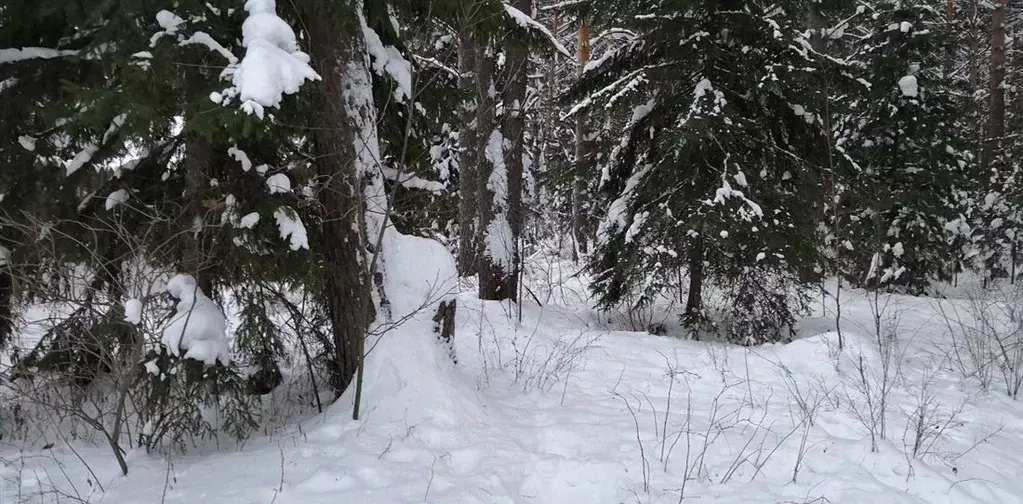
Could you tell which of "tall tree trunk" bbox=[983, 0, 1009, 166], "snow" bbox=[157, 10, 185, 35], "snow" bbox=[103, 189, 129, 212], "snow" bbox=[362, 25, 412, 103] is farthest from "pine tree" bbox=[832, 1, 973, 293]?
"snow" bbox=[103, 189, 129, 212]

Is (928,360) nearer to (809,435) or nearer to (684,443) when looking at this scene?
(809,435)

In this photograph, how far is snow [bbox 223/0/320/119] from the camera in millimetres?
2865

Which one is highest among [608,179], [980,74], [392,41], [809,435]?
[980,74]

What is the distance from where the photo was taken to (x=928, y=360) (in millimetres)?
6430

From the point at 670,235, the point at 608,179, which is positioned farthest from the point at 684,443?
the point at 608,179

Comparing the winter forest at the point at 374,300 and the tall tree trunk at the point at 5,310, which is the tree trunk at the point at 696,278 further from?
the tall tree trunk at the point at 5,310

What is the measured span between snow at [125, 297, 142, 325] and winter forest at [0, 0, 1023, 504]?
2 centimetres

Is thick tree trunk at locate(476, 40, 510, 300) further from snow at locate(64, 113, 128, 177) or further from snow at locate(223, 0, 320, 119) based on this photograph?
snow at locate(223, 0, 320, 119)

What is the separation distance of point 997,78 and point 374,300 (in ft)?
64.4

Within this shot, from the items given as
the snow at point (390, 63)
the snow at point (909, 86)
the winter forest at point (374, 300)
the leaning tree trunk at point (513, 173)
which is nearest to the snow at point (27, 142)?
the winter forest at point (374, 300)

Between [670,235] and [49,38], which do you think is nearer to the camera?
[49,38]

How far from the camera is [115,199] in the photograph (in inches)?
163

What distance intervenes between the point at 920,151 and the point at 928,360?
7.29m

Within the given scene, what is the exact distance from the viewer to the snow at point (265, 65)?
2865mm
